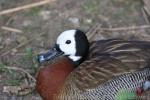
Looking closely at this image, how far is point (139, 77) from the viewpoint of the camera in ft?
16.6

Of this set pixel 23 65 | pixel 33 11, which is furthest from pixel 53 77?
pixel 33 11

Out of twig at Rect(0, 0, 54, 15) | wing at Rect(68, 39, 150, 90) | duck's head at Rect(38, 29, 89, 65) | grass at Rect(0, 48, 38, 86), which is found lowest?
grass at Rect(0, 48, 38, 86)

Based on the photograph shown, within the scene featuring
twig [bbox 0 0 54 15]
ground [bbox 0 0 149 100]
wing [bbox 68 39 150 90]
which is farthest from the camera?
twig [bbox 0 0 54 15]

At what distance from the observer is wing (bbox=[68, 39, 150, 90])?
491cm

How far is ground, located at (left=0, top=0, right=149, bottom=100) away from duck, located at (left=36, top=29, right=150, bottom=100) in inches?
28.8

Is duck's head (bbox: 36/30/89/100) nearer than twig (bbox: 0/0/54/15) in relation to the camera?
Yes

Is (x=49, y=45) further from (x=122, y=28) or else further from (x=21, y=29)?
(x=122, y=28)

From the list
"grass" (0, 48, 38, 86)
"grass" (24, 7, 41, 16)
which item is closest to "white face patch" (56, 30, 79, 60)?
"grass" (0, 48, 38, 86)

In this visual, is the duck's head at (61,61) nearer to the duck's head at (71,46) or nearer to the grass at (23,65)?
the duck's head at (71,46)

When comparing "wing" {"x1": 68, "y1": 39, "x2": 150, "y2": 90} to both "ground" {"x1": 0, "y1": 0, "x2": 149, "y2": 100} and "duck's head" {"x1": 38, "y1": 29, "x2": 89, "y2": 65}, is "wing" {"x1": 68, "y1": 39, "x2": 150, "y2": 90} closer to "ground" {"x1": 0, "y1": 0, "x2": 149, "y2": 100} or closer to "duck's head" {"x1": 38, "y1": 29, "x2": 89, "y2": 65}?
"duck's head" {"x1": 38, "y1": 29, "x2": 89, "y2": 65}

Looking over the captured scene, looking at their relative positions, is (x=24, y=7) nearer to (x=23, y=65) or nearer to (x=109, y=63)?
(x=23, y=65)

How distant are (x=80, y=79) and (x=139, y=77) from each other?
573mm

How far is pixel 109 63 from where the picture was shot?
4.96 m

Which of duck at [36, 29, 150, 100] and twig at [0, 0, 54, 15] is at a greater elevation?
twig at [0, 0, 54, 15]
